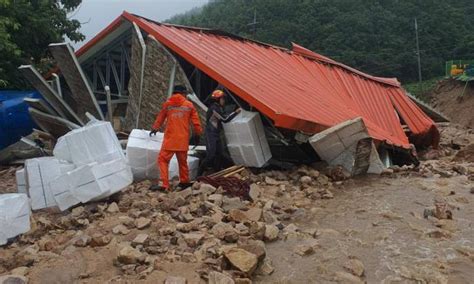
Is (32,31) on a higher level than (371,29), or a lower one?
higher

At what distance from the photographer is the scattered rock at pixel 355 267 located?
352cm

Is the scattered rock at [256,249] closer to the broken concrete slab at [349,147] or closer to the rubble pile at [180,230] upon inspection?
the rubble pile at [180,230]

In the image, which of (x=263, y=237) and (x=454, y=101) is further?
(x=454, y=101)

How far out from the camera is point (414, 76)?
130 feet

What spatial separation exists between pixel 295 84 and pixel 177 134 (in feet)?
11.0

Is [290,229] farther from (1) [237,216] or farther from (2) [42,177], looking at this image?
(2) [42,177]

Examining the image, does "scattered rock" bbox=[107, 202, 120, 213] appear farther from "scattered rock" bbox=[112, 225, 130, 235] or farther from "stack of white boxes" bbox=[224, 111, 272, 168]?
"stack of white boxes" bbox=[224, 111, 272, 168]

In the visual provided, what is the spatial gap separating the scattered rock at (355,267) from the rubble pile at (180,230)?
354 mm

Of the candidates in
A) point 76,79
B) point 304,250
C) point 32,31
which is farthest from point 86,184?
point 32,31

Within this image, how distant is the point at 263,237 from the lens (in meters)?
4.09

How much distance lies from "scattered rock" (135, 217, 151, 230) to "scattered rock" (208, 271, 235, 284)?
48.7 inches

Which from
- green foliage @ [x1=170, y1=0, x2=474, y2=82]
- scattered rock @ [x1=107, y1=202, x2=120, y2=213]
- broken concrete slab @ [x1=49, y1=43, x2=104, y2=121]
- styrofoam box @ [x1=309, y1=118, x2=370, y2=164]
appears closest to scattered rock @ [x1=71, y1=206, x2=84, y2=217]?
scattered rock @ [x1=107, y1=202, x2=120, y2=213]

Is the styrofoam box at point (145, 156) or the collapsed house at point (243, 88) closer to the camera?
the styrofoam box at point (145, 156)

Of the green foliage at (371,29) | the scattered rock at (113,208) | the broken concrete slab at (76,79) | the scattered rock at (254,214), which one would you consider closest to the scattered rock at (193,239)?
the scattered rock at (254,214)
